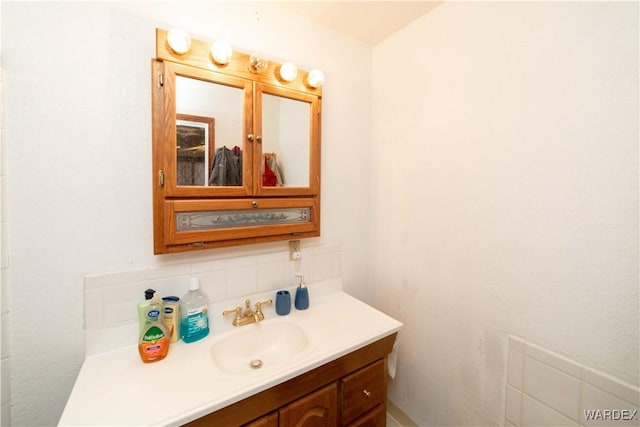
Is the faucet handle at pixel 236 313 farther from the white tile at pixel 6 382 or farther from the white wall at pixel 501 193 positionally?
the white wall at pixel 501 193

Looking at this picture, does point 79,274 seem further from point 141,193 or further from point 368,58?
point 368,58

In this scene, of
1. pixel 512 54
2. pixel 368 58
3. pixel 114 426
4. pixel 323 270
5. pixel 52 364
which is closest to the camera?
pixel 114 426

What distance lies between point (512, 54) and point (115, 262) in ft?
5.32

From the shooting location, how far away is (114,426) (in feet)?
2.13

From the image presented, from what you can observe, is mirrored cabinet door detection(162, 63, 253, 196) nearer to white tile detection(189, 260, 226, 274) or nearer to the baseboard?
white tile detection(189, 260, 226, 274)

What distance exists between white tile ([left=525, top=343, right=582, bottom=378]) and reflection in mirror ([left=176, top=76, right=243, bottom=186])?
1263 millimetres

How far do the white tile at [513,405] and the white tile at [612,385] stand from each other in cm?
25

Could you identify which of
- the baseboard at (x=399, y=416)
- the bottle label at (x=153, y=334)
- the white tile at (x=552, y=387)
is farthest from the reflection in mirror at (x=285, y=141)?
the baseboard at (x=399, y=416)

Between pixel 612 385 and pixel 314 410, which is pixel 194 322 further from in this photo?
pixel 612 385

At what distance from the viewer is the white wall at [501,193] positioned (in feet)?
2.56

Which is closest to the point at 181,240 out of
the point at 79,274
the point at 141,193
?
the point at 141,193

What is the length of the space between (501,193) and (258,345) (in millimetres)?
1166

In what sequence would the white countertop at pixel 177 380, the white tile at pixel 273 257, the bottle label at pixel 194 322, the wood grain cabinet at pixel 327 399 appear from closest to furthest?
the white countertop at pixel 177 380 → the wood grain cabinet at pixel 327 399 → the bottle label at pixel 194 322 → the white tile at pixel 273 257

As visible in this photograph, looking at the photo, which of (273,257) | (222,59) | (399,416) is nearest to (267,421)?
(273,257)
